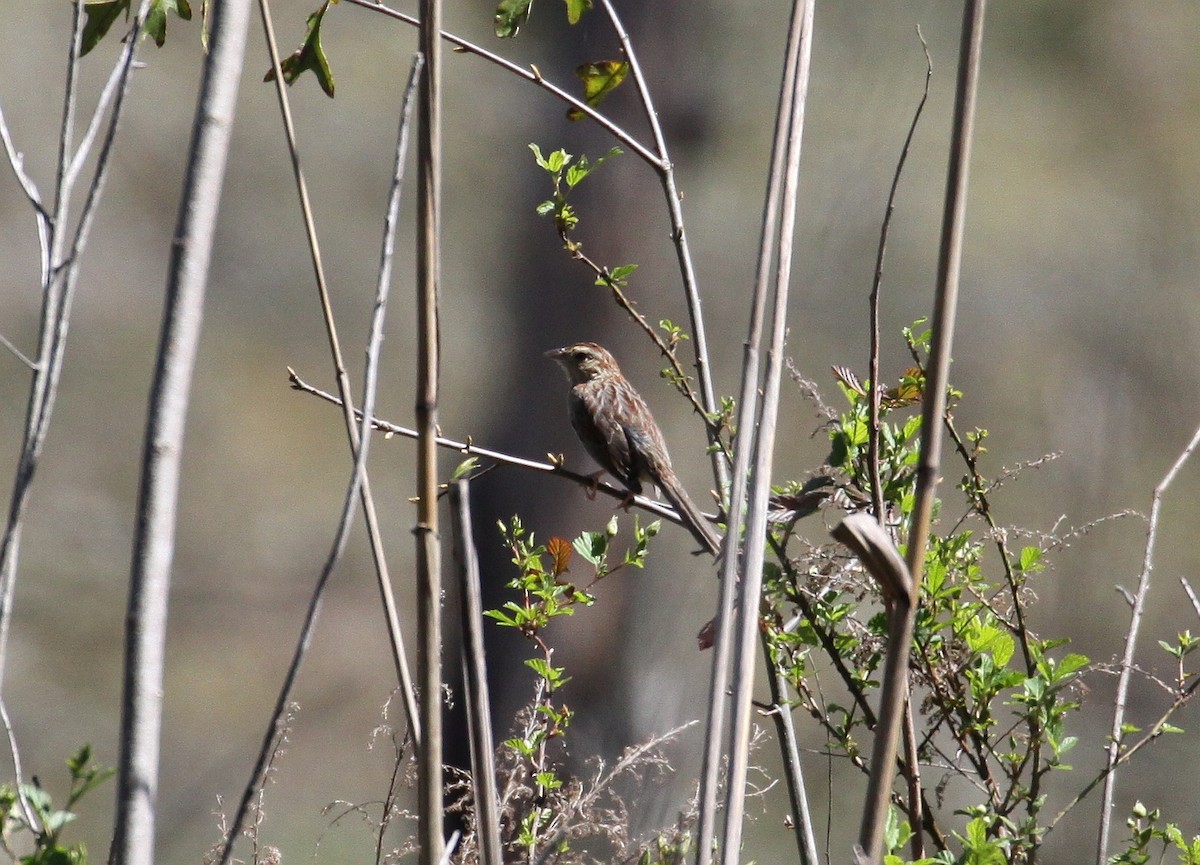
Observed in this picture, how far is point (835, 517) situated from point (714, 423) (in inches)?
76.3

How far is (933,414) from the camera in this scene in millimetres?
1134

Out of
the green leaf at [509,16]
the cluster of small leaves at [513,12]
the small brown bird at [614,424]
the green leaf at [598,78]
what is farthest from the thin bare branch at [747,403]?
the small brown bird at [614,424]

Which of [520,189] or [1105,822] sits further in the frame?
[520,189]

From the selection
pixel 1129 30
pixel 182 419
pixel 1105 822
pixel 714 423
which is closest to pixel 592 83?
pixel 714 423

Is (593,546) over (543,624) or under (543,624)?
over

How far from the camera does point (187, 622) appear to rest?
5.97m

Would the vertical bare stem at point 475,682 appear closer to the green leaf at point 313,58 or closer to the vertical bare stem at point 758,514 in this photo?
the vertical bare stem at point 758,514

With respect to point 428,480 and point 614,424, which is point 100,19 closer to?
→ point 428,480

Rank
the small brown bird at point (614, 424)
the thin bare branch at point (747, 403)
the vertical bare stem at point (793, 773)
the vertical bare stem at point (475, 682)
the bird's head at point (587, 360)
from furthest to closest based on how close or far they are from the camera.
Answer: the bird's head at point (587, 360) → the small brown bird at point (614, 424) → the vertical bare stem at point (793, 773) → the thin bare branch at point (747, 403) → the vertical bare stem at point (475, 682)

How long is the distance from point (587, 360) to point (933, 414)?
3324 mm

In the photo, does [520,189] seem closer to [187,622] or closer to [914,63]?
[914,63]

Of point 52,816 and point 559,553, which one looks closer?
point 52,816

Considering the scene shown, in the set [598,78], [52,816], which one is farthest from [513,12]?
[52,816]

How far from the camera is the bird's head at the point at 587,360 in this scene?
4418 mm
